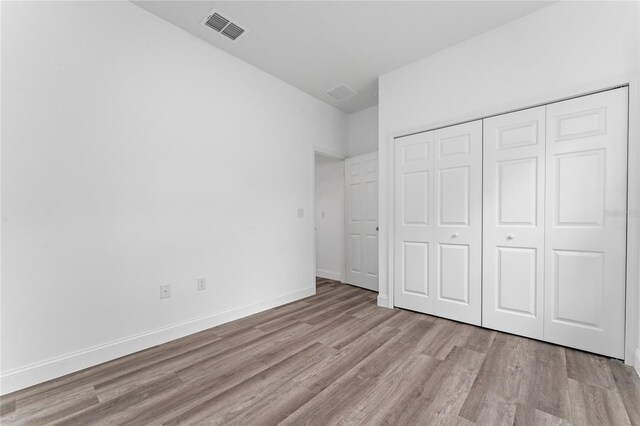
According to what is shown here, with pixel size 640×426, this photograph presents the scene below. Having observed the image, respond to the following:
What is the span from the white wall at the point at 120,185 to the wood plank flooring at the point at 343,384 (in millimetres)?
333

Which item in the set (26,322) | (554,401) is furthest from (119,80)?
(554,401)

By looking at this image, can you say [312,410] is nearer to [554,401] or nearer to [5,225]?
[554,401]

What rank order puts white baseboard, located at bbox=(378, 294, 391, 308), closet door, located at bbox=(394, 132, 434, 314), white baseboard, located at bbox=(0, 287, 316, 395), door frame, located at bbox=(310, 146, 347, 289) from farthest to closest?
1. door frame, located at bbox=(310, 146, 347, 289)
2. white baseboard, located at bbox=(378, 294, 391, 308)
3. closet door, located at bbox=(394, 132, 434, 314)
4. white baseboard, located at bbox=(0, 287, 316, 395)

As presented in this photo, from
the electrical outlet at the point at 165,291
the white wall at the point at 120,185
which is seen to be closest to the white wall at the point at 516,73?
the white wall at the point at 120,185

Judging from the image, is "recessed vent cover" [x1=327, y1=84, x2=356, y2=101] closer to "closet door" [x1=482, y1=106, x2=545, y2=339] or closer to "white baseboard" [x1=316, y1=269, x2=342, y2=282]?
"closet door" [x1=482, y1=106, x2=545, y2=339]

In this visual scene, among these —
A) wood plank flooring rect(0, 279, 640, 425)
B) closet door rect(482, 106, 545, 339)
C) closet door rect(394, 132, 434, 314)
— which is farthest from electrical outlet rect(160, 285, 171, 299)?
closet door rect(482, 106, 545, 339)

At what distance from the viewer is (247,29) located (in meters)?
2.50

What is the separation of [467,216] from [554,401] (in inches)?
61.5

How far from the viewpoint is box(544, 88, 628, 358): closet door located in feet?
6.47

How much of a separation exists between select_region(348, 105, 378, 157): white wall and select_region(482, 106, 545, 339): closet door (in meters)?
1.84

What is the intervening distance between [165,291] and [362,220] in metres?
2.79

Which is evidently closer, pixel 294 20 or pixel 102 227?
pixel 102 227

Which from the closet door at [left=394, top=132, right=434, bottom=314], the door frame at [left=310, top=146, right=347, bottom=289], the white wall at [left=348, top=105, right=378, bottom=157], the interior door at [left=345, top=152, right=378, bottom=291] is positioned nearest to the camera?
the closet door at [left=394, top=132, right=434, bottom=314]

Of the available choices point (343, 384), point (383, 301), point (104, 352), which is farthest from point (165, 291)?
point (383, 301)
